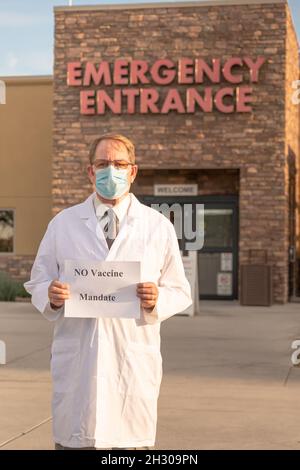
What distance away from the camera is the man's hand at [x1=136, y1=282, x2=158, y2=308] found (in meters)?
4.38

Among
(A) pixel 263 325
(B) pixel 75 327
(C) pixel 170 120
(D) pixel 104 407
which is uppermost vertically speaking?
(C) pixel 170 120

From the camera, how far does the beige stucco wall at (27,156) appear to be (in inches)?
1061

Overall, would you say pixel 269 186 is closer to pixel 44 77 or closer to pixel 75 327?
pixel 44 77

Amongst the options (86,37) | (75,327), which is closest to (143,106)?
(86,37)

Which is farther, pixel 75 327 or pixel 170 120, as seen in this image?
pixel 170 120

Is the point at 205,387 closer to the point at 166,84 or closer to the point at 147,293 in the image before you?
the point at 147,293

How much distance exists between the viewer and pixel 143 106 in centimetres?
2312

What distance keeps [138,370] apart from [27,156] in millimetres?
23056

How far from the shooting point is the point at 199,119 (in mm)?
22969

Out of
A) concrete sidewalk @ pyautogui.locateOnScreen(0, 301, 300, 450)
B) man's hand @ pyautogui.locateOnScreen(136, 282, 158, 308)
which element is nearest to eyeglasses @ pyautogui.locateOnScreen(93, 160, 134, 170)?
man's hand @ pyautogui.locateOnScreen(136, 282, 158, 308)

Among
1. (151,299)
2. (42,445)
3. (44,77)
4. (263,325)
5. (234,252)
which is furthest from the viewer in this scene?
(44,77)

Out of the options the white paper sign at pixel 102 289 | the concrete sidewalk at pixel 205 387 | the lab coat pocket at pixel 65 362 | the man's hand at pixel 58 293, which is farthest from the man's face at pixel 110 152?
the concrete sidewalk at pixel 205 387

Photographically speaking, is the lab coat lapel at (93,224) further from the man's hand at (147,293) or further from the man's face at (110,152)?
the man's hand at (147,293)
